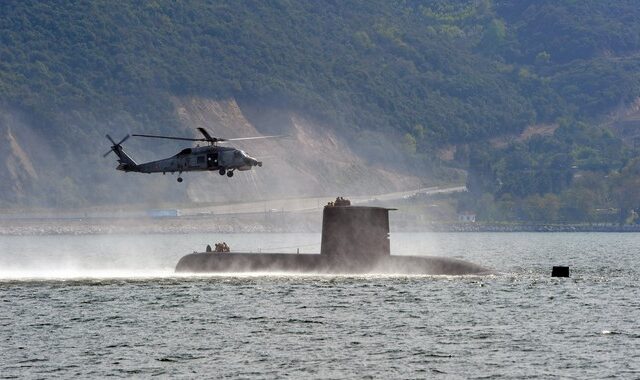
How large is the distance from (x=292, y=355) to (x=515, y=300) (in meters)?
24.8

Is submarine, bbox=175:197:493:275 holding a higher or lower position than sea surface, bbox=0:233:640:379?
higher

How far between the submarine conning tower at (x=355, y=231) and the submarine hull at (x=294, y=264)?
2274mm

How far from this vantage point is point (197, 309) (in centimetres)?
7962

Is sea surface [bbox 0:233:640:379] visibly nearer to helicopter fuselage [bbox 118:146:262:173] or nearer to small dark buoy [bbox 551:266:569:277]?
small dark buoy [bbox 551:266:569:277]

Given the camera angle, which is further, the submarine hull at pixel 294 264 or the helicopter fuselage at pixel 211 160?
the submarine hull at pixel 294 264

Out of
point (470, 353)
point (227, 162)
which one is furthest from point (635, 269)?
point (470, 353)

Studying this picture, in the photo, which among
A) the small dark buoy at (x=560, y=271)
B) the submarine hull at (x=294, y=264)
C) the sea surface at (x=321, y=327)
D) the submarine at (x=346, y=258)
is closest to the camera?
the sea surface at (x=321, y=327)

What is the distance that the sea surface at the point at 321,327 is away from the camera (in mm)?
58469

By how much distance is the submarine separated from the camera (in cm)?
8538

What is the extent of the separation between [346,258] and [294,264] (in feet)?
19.2

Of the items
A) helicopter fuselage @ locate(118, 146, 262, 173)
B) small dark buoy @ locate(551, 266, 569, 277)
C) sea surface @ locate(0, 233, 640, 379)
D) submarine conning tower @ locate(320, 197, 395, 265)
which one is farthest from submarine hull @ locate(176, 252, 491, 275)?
helicopter fuselage @ locate(118, 146, 262, 173)

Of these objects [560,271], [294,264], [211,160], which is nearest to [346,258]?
A: [294,264]

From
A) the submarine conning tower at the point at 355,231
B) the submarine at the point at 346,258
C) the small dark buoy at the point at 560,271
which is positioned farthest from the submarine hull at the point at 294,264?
the small dark buoy at the point at 560,271

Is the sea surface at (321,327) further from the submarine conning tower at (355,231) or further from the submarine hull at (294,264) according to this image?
the submarine conning tower at (355,231)
